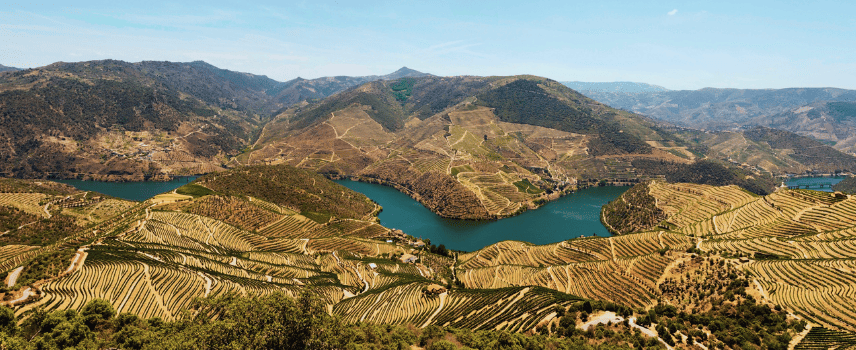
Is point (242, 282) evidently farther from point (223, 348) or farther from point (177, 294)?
point (223, 348)

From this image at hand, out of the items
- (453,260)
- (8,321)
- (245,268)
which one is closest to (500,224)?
(453,260)

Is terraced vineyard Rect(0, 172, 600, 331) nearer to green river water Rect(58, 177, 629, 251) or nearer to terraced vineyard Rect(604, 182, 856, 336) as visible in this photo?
green river water Rect(58, 177, 629, 251)

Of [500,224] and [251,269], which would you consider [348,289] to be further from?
[500,224]

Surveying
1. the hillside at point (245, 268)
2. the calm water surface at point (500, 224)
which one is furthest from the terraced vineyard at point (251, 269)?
the calm water surface at point (500, 224)

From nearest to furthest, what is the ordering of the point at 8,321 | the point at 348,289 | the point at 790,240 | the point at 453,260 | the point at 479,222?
the point at 8,321
the point at 790,240
the point at 348,289
the point at 453,260
the point at 479,222

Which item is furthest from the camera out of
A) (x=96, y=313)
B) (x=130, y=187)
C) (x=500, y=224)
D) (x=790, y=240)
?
(x=130, y=187)

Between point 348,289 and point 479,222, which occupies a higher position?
point 348,289

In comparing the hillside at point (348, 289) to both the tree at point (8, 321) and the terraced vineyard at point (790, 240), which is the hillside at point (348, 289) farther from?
the terraced vineyard at point (790, 240)

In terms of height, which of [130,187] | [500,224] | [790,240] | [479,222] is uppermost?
[790,240]
